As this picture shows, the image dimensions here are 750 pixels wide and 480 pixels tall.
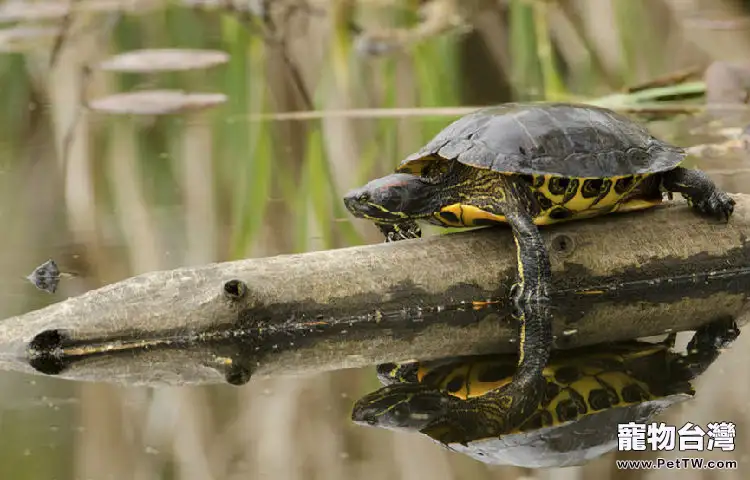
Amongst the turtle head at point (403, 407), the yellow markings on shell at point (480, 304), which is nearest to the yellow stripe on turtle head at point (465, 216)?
the yellow markings on shell at point (480, 304)

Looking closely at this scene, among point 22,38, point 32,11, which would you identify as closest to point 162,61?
point 22,38

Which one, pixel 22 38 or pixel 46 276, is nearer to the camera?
pixel 46 276

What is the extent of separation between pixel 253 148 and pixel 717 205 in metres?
2.52

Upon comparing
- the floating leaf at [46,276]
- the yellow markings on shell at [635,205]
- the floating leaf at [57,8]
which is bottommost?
the floating leaf at [57,8]

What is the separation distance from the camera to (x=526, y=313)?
3.19 metres

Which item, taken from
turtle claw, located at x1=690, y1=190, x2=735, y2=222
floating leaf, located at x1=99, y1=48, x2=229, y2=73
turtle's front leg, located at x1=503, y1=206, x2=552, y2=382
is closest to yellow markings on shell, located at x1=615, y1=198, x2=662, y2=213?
turtle claw, located at x1=690, y1=190, x2=735, y2=222

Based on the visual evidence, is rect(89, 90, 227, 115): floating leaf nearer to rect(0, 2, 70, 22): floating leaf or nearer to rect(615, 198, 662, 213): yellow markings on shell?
rect(0, 2, 70, 22): floating leaf

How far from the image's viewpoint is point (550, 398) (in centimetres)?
257

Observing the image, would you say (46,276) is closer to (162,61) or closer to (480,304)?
(480,304)

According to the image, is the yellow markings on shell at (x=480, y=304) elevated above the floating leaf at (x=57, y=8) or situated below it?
above

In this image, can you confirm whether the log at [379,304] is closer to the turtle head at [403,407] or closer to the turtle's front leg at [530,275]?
the turtle's front leg at [530,275]

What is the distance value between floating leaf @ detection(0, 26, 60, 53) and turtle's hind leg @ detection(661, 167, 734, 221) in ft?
20.0

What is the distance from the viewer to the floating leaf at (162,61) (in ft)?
23.9

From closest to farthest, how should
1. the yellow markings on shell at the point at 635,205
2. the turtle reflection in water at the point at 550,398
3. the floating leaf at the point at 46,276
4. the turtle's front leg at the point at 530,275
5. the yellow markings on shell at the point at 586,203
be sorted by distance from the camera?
1. the turtle reflection in water at the point at 550,398
2. the turtle's front leg at the point at 530,275
3. the yellow markings on shell at the point at 586,203
4. the yellow markings on shell at the point at 635,205
5. the floating leaf at the point at 46,276
